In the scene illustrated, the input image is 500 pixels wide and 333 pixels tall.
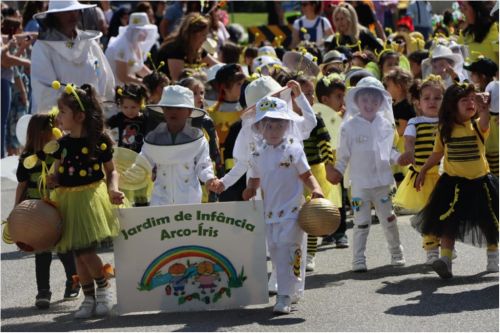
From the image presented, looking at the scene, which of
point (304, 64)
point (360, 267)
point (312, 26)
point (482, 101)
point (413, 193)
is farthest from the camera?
point (312, 26)

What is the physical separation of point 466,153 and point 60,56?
3.96m

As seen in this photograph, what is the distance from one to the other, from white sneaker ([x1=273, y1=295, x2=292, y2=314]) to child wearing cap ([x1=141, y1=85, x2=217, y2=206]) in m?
1.30

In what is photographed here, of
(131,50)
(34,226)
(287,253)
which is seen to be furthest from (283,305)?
(131,50)

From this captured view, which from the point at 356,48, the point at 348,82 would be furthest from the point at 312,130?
the point at 356,48

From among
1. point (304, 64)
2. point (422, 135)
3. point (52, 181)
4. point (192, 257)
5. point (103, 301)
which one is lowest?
point (103, 301)

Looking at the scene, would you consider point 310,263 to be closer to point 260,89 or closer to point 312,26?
point 260,89

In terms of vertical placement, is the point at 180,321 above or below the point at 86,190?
below

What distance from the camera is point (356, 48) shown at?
14.6 m

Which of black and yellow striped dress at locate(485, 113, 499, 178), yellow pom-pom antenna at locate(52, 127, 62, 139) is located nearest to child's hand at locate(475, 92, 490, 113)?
black and yellow striped dress at locate(485, 113, 499, 178)

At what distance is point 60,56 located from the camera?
11172mm

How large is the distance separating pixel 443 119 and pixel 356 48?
18.2 feet

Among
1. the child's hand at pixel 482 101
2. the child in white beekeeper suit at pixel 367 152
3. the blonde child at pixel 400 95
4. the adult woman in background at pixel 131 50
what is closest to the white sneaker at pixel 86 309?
the child in white beekeeper suit at pixel 367 152

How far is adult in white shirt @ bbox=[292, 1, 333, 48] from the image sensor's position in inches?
657

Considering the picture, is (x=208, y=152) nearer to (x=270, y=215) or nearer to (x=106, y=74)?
(x=270, y=215)
